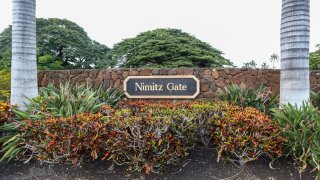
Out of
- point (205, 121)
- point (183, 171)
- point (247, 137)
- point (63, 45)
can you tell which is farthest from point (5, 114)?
point (63, 45)

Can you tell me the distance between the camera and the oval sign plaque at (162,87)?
24.8 ft

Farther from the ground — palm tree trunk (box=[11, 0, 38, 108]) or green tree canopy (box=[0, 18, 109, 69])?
green tree canopy (box=[0, 18, 109, 69])

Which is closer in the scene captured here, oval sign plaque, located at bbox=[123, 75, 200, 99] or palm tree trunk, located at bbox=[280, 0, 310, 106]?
palm tree trunk, located at bbox=[280, 0, 310, 106]

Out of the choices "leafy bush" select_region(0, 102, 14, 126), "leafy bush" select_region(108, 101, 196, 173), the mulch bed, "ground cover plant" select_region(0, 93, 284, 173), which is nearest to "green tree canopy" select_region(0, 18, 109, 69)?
"leafy bush" select_region(0, 102, 14, 126)

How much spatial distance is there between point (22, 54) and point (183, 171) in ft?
12.4

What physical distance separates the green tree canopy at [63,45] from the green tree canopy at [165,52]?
83.8 inches

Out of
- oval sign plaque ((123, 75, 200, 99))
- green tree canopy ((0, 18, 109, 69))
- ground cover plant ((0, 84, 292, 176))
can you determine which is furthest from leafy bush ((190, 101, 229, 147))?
green tree canopy ((0, 18, 109, 69))

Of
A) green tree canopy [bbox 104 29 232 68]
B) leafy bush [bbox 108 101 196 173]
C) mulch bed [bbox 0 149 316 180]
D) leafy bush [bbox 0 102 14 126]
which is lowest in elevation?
mulch bed [bbox 0 149 316 180]

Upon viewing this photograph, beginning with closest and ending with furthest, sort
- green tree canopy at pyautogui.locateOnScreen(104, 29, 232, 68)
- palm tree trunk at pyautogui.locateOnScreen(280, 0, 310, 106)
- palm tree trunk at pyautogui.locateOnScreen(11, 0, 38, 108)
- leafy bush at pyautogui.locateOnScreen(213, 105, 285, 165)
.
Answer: leafy bush at pyautogui.locateOnScreen(213, 105, 285, 165), palm tree trunk at pyautogui.locateOnScreen(280, 0, 310, 106), palm tree trunk at pyautogui.locateOnScreen(11, 0, 38, 108), green tree canopy at pyautogui.locateOnScreen(104, 29, 232, 68)

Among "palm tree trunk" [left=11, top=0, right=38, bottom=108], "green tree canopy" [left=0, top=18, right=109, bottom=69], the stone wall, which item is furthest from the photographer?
"green tree canopy" [left=0, top=18, right=109, bottom=69]

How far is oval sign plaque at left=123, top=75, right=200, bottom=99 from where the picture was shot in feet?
24.8

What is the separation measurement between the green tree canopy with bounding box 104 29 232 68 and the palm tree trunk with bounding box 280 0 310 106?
11384 mm

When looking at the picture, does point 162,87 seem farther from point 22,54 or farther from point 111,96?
point 22,54

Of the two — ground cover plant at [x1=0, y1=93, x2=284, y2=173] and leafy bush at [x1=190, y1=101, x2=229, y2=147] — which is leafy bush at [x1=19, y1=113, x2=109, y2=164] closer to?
ground cover plant at [x1=0, y1=93, x2=284, y2=173]
